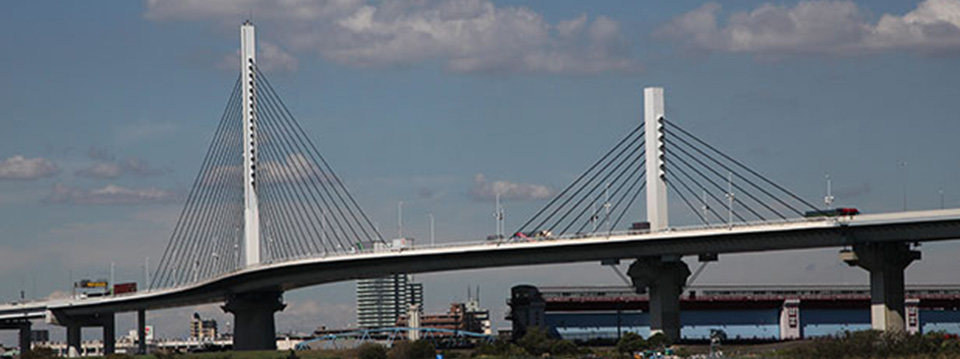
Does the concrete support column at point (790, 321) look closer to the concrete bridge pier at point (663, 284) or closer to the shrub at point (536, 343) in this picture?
the shrub at point (536, 343)

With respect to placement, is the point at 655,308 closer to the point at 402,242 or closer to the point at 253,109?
the point at 402,242

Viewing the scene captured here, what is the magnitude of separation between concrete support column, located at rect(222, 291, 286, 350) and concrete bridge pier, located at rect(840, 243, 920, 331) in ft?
245

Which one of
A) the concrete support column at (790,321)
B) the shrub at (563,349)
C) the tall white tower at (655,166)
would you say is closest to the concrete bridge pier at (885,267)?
the tall white tower at (655,166)

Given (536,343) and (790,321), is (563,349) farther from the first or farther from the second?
(790,321)

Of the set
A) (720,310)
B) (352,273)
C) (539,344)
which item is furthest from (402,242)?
(720,310)

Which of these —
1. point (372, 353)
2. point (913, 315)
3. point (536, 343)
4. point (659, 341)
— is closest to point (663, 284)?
point (659, 341)

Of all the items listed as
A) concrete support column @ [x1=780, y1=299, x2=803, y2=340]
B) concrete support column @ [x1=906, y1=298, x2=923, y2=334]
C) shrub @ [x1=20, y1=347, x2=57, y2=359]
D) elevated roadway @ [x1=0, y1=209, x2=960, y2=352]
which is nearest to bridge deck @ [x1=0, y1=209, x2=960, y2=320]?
elevated roadway @ [x1=0, y1=209, x2=960, y2=352]

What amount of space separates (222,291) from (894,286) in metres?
80.4

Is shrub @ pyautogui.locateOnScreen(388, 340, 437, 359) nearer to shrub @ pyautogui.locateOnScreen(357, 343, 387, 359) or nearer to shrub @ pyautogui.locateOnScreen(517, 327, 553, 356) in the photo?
shrub @ pyautogui.locateOnScreen(357, 343, 387, 359)

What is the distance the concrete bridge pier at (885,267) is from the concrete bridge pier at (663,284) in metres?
17.0

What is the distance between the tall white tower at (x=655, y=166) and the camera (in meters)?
138

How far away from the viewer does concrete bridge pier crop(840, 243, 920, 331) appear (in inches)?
5027

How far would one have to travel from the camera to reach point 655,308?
469 feet

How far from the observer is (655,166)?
138 m
